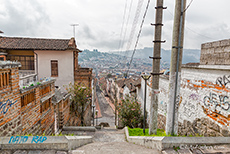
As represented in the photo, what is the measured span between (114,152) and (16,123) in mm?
3380

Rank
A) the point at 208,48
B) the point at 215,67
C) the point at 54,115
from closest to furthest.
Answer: the point at 215,67 → the point at 208,48 → the point at 54,115

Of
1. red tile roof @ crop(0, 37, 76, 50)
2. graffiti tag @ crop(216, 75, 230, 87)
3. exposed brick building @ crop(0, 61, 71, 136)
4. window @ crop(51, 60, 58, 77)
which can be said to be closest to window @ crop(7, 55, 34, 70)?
red tile roof @ crop(0, 37, 76, 50)

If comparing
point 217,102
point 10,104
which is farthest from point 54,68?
point 217,102

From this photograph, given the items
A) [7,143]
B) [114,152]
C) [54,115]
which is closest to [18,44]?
A: [54,115]

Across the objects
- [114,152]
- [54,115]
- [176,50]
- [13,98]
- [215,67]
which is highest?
[176,50]

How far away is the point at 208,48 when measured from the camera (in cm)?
542

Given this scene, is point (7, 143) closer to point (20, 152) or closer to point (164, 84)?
point (20, 152)

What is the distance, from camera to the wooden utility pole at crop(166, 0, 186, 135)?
4.54m

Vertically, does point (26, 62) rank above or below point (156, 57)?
above

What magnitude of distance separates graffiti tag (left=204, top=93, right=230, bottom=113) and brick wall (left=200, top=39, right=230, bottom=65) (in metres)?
1.12

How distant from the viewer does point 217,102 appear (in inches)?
189

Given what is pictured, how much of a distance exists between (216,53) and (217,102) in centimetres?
168

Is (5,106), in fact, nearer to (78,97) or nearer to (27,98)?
(27,98)

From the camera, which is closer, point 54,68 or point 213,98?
point 213,98
